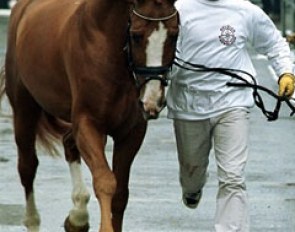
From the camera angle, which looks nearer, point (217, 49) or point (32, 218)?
point (217, 49)

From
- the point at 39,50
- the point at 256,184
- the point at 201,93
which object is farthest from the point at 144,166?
the point at 201,93

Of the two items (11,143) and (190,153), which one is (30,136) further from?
(11,143)

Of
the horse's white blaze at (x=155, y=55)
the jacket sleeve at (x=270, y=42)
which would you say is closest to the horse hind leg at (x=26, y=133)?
the jacket sleeve at (x=270, y=42)

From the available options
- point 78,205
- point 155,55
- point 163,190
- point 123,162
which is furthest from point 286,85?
point 163,190

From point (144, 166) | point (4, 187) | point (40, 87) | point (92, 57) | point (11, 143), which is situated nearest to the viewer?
point (92, 57)

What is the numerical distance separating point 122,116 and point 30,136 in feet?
6.54

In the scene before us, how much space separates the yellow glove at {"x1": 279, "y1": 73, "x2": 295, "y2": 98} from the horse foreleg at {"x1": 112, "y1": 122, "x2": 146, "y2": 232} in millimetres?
880

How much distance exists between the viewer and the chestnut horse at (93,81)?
7.96 meters

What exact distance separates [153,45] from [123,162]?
138 centimetres

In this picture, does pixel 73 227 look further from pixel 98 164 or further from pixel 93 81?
pixel 93 81

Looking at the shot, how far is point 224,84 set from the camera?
8.78 metres

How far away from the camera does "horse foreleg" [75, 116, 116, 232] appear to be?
330 inches

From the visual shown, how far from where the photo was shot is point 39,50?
976 centimetres

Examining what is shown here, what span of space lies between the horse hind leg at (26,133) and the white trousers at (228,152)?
1.77 meters
